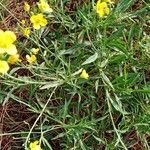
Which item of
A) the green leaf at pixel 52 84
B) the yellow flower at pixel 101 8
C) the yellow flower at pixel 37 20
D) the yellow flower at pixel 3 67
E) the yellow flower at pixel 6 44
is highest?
the yellow flower at pixel 6 44

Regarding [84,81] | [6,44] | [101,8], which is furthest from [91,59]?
[6,44]

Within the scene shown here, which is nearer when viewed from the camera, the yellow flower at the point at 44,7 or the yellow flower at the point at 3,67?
the yellow flower at the point at 3,67

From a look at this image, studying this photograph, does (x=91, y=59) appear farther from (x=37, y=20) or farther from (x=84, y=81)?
(x=37, y=20)

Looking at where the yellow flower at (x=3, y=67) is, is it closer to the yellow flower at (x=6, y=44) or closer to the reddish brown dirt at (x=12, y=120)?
the yellow flower at (x=6, y=44)

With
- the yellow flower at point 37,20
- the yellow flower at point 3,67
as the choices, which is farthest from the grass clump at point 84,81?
the yellow flower at point 3,67

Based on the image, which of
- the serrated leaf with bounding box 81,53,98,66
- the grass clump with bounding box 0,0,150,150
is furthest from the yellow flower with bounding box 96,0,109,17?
the serrated leaf with bounding box 81,53,98,66

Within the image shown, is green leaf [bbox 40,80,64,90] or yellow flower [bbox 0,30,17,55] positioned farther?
green leaf [bbox 40,80,64,90]

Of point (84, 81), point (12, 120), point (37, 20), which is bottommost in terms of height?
point (12, 120)

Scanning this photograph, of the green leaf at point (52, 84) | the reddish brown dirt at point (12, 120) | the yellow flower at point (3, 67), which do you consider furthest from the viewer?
the reddish brown dirt at point (12, 120)

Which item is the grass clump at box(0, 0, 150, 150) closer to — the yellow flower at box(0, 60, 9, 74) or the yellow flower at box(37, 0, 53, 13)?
the yellow flower at box(37, 0, 53, 13)
